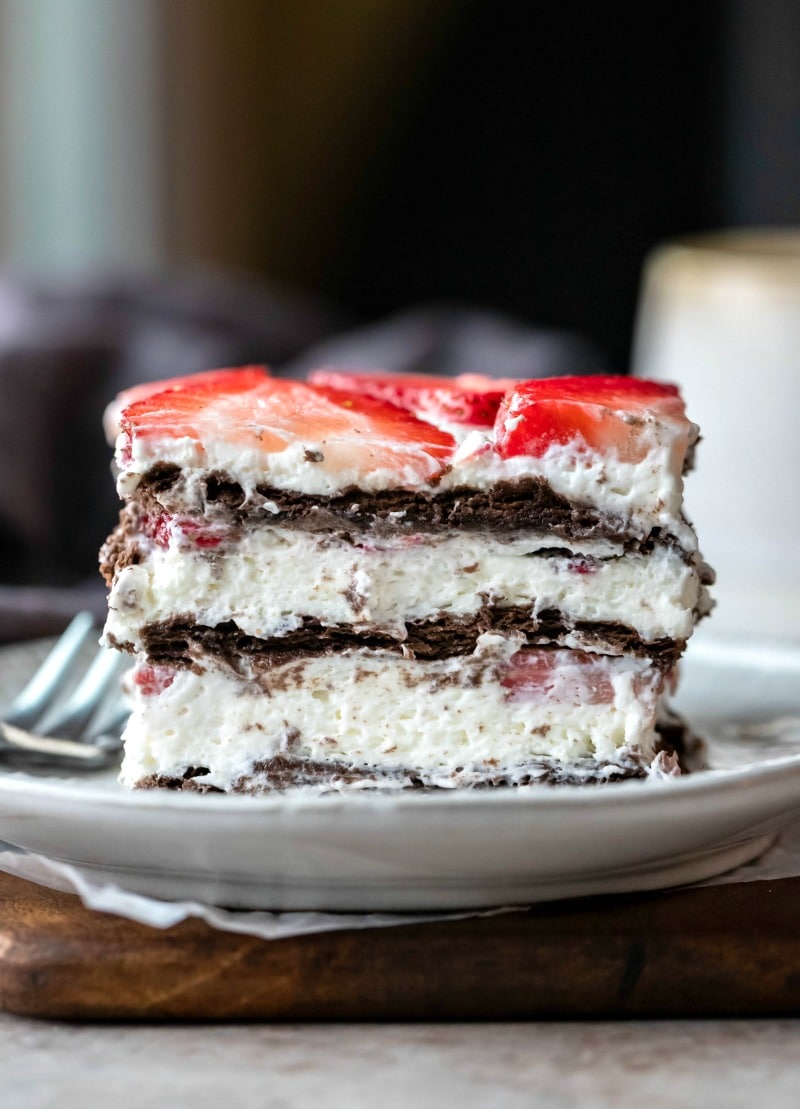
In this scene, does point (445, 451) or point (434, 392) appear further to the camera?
point (434, 392)

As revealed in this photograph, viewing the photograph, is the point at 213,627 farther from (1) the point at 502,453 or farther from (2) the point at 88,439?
(2) the point at 88,439

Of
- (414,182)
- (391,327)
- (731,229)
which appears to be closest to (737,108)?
(731,229)

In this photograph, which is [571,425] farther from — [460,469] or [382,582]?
[382,582]

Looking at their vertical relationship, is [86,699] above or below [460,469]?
below

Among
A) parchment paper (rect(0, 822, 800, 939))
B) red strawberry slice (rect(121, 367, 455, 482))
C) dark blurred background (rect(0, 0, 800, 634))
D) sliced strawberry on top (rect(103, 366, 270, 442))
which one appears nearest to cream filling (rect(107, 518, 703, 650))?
red strawberry slice (rect(121, 367, 455, 482))

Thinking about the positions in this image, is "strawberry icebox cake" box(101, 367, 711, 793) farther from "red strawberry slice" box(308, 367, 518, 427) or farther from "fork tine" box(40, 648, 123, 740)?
"fork tine" box(40, 648, 123, 740)

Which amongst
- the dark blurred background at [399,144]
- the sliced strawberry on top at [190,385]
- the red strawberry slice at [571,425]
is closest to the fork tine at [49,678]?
the sliced strawberry on top at [190,385]

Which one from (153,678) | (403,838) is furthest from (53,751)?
(403,838)
